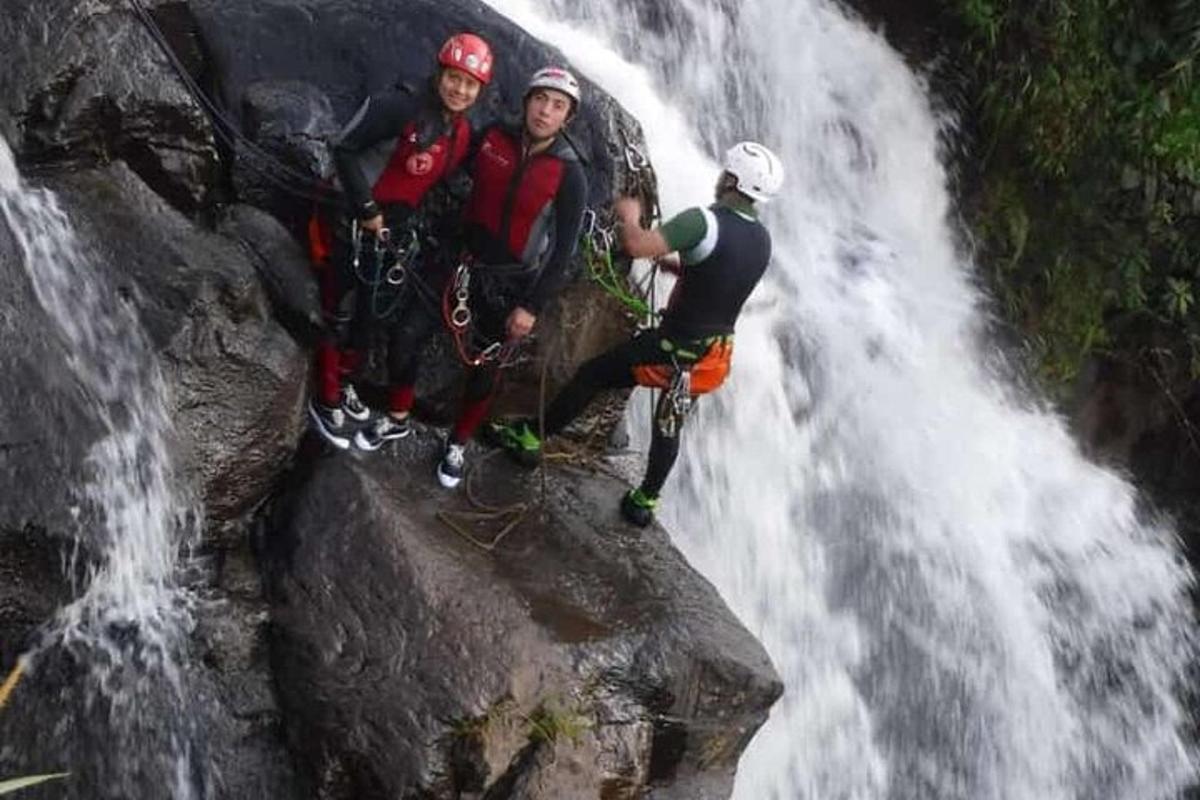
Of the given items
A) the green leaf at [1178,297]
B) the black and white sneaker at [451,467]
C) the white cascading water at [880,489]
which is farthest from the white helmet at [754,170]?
the green leaf at [1178,297]

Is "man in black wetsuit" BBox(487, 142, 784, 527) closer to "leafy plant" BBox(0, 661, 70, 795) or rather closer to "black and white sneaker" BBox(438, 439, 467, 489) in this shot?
"black and white sneaker" BBox(438, 439, 467, 489)

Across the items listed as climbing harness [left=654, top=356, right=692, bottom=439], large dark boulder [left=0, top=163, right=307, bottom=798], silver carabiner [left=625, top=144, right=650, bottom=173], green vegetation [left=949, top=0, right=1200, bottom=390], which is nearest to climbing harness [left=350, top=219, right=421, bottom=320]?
large dark boulder [left=0, top=163, right=307, bottom=798]

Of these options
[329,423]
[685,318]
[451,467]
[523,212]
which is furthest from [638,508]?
[523,212]

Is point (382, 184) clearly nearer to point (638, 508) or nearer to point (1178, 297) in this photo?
point (638, 508)

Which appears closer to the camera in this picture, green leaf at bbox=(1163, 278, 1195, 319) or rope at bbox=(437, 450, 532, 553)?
rope at bbox=(437, 450, 532, 553)

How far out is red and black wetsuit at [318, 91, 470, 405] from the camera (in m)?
5.27

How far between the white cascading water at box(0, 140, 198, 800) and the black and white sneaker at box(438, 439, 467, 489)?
1153 mm

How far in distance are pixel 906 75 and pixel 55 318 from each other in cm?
656

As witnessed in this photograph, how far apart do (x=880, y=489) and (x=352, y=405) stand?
3505mm

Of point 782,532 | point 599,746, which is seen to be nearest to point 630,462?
point 782,532

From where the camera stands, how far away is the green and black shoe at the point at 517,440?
21.1 feet

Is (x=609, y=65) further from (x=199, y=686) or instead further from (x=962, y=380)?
(x=199, y=686)

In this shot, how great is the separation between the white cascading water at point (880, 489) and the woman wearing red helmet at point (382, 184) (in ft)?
6.33

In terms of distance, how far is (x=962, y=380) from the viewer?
364 inches
